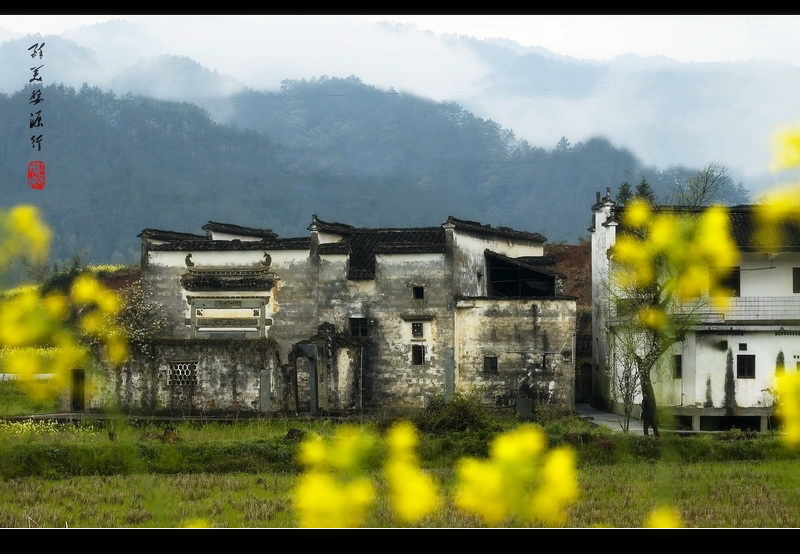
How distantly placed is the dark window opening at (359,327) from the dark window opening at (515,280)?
4178 millimetres

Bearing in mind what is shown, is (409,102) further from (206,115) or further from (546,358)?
(546,358)

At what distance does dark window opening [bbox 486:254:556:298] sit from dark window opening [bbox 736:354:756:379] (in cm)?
621

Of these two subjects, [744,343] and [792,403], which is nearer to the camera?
[792,403]

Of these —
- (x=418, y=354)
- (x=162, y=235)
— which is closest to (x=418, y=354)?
(x=418, y=354)

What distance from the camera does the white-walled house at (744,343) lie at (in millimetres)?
23266

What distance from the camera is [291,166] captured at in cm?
5772

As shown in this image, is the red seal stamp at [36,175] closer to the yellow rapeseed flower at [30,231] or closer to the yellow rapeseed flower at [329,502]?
the yellow rapeseed flower at [30,231]

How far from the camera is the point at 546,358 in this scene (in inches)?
1022

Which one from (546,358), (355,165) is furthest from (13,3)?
(355,165)

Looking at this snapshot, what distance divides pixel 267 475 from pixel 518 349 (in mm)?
10831

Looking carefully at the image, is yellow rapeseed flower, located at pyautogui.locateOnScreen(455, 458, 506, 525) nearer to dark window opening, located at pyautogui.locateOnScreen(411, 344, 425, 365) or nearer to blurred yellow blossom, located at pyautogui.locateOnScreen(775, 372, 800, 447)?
blurred yellow blossom, located at pyautogui.locateOnScreen(775, 372, 800, 447)

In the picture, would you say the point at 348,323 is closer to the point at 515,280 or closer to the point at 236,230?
the point at 515,280

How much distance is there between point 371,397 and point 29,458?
11.0 meters

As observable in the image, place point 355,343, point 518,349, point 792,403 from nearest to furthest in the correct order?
point 792,403
point 518,349
point 355,343
